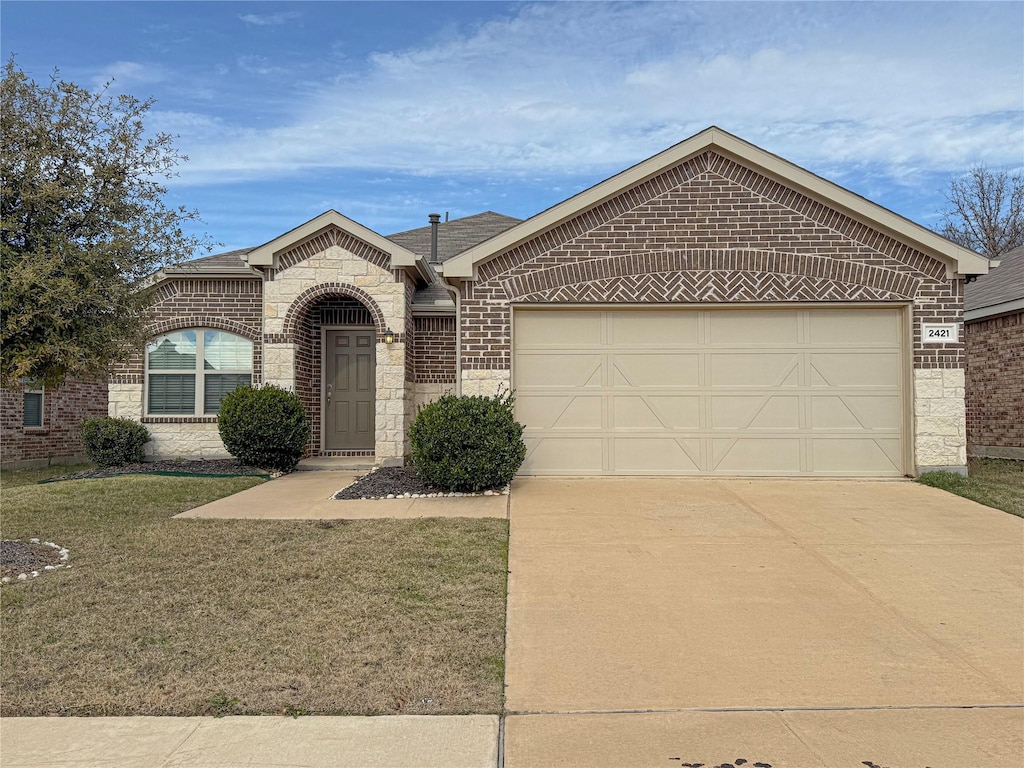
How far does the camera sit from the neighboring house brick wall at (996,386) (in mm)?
12734

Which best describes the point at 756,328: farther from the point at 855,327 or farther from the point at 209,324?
the point at 209,324

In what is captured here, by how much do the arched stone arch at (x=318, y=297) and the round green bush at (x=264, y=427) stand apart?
43.3 inches

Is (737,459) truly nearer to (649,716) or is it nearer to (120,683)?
(649,716)

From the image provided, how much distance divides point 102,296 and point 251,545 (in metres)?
2.69

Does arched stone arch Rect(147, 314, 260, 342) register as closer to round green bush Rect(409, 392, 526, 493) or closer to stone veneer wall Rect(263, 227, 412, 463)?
stone veneer wall Rect(263, 227, 412, 463)

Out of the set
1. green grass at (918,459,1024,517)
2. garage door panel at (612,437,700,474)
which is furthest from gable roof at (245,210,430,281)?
green grass at (918,459,1024,517)

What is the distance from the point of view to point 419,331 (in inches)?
531

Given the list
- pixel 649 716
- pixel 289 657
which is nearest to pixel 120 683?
pixel 289 657

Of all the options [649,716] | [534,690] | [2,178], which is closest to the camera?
[649,716]

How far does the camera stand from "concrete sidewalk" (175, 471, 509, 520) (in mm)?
7961

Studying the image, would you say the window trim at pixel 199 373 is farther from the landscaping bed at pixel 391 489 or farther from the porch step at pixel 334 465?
the landscaping bed at pixel 391 489

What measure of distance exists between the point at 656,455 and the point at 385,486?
3.82 metres

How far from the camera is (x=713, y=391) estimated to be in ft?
33.6

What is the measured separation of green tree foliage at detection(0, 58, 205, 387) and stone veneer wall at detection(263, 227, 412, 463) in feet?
16.7
